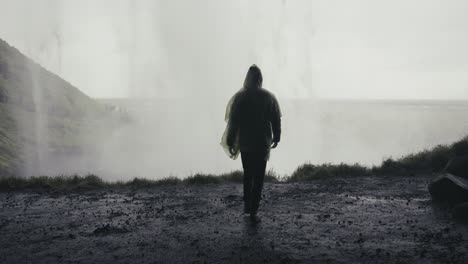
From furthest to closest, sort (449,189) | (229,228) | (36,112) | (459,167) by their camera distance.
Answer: (36,112), (459,167), (449,189), (229,228)

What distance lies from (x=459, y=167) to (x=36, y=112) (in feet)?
315

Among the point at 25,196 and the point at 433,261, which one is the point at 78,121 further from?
the point at 433,261

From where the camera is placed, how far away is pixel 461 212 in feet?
21.5

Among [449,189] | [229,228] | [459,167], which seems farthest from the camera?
[459,167]

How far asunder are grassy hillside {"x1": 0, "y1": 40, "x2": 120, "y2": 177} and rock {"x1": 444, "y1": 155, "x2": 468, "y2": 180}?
68974 mm

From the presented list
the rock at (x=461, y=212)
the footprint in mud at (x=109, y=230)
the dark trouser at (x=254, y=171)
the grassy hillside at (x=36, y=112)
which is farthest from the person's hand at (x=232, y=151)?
the grassy hillside at (x=36, y=112)

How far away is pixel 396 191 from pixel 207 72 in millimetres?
71759

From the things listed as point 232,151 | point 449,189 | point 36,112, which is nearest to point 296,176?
point 449,189

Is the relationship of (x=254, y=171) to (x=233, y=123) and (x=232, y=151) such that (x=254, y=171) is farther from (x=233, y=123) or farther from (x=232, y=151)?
(x=233, y=123)

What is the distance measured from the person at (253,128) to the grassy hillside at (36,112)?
6792 cm

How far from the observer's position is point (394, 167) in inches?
483

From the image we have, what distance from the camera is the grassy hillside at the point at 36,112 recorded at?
74250 millimetres

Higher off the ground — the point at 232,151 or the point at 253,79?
the point at 253,79

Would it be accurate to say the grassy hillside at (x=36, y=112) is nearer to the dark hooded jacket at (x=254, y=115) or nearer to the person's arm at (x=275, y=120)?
the dark hooded jacket at (x=254, y=115)
